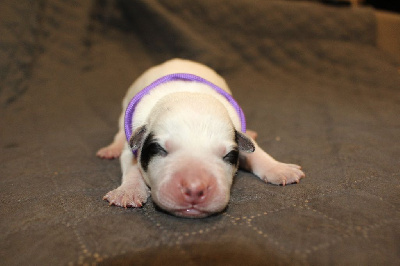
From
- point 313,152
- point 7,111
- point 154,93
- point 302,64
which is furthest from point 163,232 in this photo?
point 302,64

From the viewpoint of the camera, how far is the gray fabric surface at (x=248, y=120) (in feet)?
3.57

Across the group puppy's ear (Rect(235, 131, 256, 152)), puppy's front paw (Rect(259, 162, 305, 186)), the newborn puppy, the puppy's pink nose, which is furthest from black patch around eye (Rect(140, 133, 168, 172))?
puppy's front paw (Rect(259, 162, 305, 186))

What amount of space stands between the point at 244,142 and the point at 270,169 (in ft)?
0.62

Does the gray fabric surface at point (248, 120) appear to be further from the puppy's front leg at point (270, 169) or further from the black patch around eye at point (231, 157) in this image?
the black patch around eye at point (231, 157)

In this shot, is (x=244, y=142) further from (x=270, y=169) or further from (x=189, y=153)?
(x=189, y=153)

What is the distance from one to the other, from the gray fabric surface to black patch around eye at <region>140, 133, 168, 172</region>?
18cm

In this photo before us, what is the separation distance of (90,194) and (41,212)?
23cm

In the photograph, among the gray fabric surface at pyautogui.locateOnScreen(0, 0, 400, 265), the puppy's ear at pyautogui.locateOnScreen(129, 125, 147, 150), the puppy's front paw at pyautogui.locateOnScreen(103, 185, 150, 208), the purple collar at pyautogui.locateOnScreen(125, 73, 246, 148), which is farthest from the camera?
the purple collar at pyautogui.locateOnScreen(125, 73, 246, 148)

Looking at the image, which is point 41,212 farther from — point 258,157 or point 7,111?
point 7,111

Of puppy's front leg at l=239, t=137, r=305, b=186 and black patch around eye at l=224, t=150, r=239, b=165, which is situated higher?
black patch around eye at l=224, t=150, r=239, b=165

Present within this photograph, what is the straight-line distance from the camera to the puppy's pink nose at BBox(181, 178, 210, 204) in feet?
3.97

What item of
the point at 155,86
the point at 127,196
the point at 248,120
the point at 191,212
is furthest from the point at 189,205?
the point at 248,120

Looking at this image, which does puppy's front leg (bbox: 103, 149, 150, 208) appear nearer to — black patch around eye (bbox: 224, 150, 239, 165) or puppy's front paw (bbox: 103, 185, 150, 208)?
puppy's front paw (bbox: 103, 185, 150, 208)

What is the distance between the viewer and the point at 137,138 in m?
1.61
